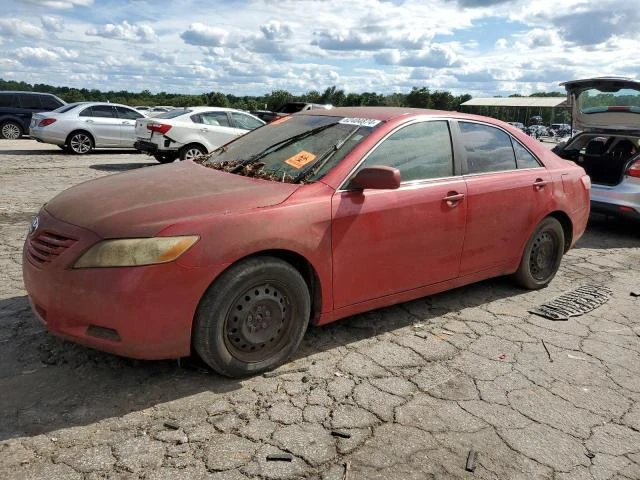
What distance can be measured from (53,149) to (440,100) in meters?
67.4

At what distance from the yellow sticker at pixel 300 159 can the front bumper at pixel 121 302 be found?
1078 mm

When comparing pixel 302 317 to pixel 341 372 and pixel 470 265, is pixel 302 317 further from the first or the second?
pixel 470 265

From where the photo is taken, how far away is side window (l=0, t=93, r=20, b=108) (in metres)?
19.4

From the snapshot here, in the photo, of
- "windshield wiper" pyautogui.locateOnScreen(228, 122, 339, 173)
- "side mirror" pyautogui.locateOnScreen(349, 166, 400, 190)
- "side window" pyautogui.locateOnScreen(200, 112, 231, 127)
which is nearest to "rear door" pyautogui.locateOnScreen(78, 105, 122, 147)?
"side window" pyautogui.locateOnScreen(200, 112, 231, 127)

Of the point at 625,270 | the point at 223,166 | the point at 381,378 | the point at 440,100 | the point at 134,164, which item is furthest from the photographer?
the point at 440,100

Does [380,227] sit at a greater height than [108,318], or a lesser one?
greater

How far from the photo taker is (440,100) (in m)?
77.3

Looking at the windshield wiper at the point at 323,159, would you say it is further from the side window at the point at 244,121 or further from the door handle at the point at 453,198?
the side window at the point at 244,121

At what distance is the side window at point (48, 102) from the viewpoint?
1936 centimetres

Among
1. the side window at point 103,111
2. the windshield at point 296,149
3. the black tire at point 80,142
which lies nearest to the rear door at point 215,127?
the side window at point 103,111

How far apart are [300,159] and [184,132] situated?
958cm

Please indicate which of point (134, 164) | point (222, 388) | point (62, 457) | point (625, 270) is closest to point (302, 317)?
point (222, 388)

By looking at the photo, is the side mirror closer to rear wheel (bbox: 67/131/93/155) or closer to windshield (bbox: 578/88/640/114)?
windshield (bbox: 578/88/640/114)

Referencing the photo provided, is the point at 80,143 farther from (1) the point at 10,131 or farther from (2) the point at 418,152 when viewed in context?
(2) the point at 418,152
